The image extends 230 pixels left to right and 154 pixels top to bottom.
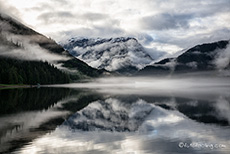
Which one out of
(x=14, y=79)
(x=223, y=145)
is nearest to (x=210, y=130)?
(x=223, y=145)

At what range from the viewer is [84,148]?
72.6ft

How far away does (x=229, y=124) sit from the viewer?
113 ft

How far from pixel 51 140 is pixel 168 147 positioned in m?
10.3

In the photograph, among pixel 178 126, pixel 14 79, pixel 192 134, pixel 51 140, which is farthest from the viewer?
pixel 14 79

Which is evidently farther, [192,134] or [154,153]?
[192,134]

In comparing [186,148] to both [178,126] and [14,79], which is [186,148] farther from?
[14,79]

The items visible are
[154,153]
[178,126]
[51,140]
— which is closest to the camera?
[154,153]

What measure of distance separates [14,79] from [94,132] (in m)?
153

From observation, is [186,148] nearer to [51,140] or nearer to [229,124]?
[51,140]

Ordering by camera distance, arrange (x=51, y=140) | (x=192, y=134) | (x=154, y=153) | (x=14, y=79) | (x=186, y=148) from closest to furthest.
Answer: (x=154, y=153), (x=186, y=148), (x=51, y=140), (x=192, y=134), (x=14, y=79)

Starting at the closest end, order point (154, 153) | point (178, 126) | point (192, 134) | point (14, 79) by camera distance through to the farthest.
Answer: point (154, 153) < point (192, 134) < point (178, 126) < point (14, 79)

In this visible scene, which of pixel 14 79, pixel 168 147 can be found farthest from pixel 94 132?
pixel 14 79

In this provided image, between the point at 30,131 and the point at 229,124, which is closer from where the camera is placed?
the point at 30,131

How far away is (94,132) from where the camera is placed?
98.4 feet
